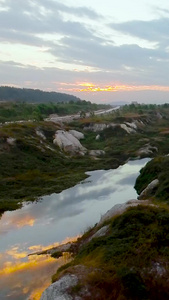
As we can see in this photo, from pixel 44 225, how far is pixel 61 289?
888 inches

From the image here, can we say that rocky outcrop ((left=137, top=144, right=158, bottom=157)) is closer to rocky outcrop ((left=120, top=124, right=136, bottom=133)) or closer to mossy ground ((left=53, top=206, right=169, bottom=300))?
rocky outcrop ((left=120, top=124, right=136, bottom=133))

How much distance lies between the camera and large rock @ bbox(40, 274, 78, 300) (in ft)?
54.7

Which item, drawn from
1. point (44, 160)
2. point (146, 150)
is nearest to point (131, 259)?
point (44, 160)

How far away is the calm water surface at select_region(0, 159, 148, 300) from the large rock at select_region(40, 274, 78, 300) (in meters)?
6.01

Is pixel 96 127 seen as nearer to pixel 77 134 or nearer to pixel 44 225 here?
pixel 77 134

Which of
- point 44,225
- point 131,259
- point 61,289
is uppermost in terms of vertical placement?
point 131,259

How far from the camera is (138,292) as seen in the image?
17312 mm

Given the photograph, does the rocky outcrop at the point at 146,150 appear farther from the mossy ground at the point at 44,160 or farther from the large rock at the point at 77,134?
the large rock at the point at 77,134

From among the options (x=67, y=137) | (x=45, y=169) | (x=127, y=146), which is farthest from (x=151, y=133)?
(x=45, y=169)

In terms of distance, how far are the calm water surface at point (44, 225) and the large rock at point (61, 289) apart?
6.01 meters

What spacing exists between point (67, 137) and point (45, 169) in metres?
27.6

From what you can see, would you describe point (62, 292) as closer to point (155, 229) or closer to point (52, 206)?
point (155, 229)

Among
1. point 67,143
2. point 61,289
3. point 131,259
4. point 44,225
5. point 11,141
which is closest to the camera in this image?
point 61,289

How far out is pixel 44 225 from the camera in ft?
129
